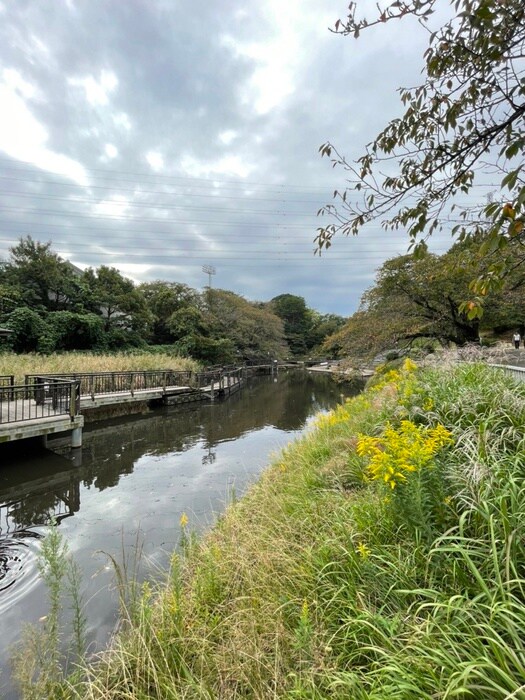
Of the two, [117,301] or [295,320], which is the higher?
[295,320]

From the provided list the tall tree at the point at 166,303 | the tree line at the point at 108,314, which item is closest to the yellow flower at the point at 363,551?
the tree line at the point at 108,314

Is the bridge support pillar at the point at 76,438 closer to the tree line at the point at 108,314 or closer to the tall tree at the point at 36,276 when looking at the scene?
the tree line at the point at 108,314

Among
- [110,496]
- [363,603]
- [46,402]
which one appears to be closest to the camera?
[363,603]

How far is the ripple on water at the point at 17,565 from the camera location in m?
3.54

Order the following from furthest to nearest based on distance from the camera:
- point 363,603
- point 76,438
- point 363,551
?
point 76,438
point 363,551
point 363,603

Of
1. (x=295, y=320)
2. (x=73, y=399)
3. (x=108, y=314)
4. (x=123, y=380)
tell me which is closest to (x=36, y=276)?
(x=108, y=314)

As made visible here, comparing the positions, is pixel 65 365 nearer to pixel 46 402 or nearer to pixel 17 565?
pixel 46 402

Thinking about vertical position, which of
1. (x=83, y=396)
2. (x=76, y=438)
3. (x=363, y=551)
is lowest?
(x=76, y=438)

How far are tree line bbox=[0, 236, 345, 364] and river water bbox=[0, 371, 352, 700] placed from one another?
9.20 m

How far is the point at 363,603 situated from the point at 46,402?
10674mm

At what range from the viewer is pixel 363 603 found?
1.81 meters

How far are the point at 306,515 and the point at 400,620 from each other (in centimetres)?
139

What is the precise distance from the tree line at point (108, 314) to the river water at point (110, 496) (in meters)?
9.20

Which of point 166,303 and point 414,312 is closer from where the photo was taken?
point 414,312
